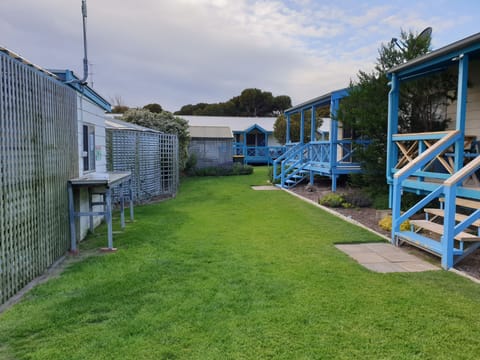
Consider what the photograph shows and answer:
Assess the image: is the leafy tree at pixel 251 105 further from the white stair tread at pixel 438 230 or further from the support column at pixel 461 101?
the white stair tread at pixel 438 230

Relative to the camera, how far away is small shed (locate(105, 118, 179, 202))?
33.2 feet

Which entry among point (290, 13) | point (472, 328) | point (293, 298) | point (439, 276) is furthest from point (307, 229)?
point (290, 13)

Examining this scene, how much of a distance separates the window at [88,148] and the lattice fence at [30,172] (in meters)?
1.48

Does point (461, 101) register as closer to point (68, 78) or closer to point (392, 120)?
point (392, 120)

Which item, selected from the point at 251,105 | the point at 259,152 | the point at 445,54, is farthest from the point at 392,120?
the point at 251,105

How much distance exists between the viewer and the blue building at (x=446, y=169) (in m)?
4.58

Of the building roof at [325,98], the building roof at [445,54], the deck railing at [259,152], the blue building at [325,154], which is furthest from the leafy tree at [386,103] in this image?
the deck railing at [259,152]

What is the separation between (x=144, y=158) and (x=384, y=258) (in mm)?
8606

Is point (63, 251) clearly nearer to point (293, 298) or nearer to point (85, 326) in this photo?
point (85, 326)

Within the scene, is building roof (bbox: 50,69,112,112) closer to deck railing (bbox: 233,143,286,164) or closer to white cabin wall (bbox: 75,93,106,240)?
white cabin wall (bbox: 75,93,106,240)

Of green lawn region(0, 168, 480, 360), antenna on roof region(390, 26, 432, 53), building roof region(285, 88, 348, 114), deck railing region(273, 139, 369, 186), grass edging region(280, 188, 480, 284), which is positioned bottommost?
green lawn region(0, 168, 480, 360)

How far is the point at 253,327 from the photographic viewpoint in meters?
3.01

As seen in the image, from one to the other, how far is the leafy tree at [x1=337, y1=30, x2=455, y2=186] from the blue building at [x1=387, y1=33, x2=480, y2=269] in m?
0.34

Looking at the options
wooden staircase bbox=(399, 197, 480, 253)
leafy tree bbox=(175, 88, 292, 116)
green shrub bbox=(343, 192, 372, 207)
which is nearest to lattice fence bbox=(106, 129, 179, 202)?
green shrub bbox=(343, 192, 372, 207)
